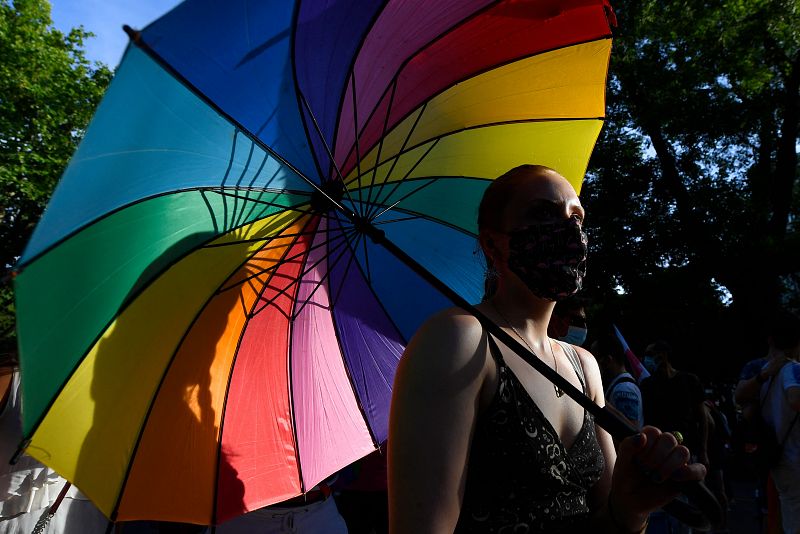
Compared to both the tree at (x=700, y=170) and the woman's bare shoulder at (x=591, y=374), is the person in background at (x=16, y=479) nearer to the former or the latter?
the woman's bare shoulder at (x=591, y=374)

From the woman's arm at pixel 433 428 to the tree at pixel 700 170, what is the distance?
47.7ft

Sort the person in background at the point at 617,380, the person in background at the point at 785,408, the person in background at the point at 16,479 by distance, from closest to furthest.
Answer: the person in background at the point at 16,479
the person in background at the point at 785,408
the person in background at the point at 617,380

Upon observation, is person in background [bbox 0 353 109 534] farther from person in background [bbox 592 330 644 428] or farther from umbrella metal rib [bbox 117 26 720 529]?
person in background [bbox 592 330 644 428]

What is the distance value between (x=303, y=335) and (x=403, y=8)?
133 centimetres

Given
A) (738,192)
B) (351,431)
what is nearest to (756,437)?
(351,431)

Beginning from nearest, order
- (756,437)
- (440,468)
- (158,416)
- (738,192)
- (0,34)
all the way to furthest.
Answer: (440,468), (158,416), (756,437), (0,34), (738,192)

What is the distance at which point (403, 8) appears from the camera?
230 centimetres

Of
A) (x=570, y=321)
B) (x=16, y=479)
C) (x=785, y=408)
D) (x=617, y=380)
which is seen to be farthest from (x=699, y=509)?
(x=617, y=380)

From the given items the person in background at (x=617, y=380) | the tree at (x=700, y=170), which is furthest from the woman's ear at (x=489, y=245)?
A: the tree at (x=700, y=170)

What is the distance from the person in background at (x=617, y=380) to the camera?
16.8 feet

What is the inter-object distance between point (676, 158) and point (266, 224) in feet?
62.8

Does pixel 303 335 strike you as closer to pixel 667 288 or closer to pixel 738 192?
pixel 667 288

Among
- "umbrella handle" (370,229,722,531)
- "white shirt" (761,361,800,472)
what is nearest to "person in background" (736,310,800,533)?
"white shirt" (761,361,800,472)

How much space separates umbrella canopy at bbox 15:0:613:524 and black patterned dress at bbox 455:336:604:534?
40.5 inches
